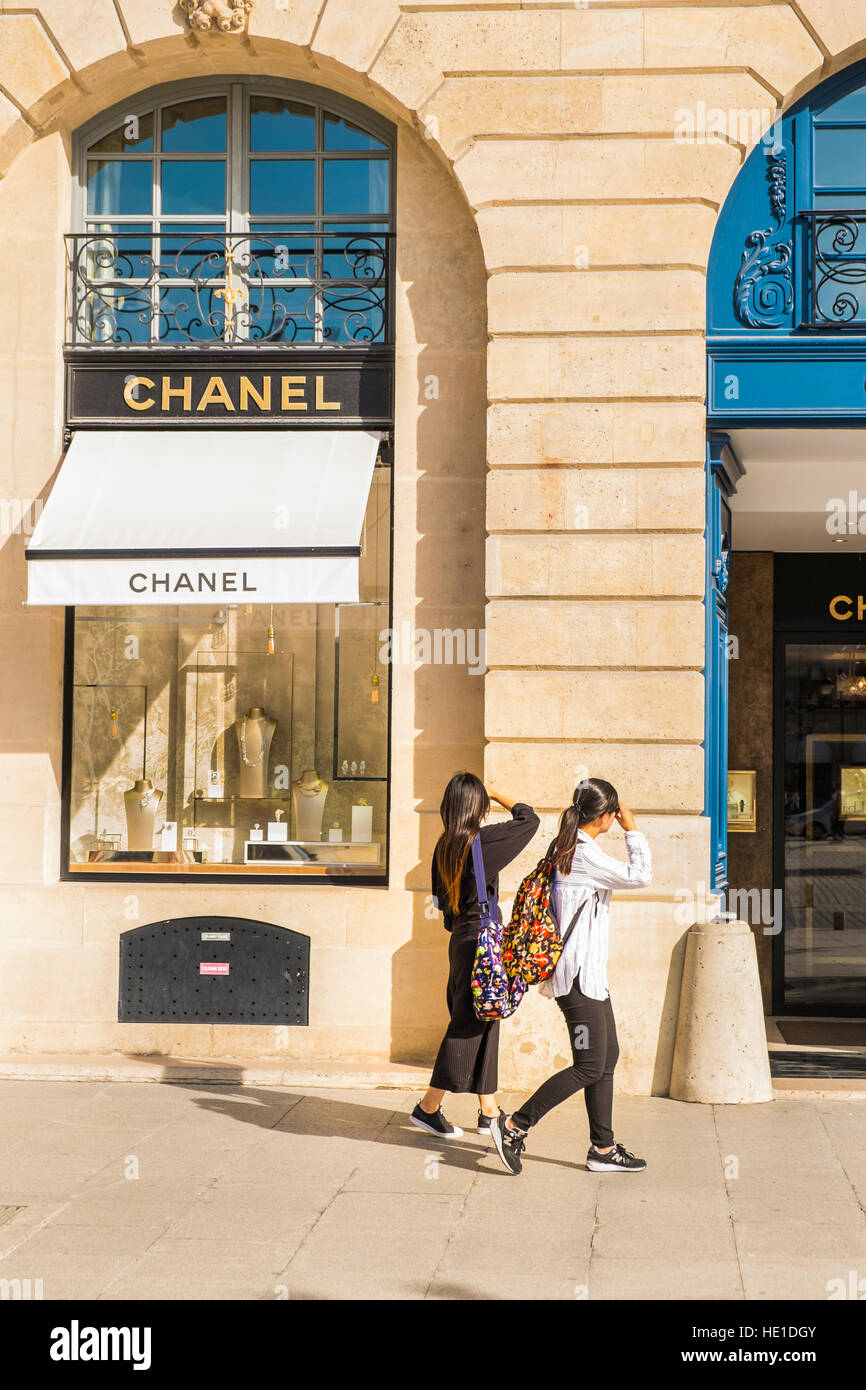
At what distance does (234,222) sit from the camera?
9.81 m

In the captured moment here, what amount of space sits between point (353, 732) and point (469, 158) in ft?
12.9

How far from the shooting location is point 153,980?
9305mm

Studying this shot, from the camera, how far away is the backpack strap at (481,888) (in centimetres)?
732

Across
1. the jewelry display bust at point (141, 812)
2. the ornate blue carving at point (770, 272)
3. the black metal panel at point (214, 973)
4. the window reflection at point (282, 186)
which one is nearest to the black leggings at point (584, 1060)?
the black metal panel at point (214, 973)

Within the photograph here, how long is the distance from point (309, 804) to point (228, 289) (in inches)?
145

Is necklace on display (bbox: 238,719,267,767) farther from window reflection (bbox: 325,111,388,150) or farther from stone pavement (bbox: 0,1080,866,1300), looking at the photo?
window reflection (bbox: 325,111,388,150)

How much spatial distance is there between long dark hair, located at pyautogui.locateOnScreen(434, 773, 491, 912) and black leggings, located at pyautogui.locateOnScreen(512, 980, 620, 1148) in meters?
0.89

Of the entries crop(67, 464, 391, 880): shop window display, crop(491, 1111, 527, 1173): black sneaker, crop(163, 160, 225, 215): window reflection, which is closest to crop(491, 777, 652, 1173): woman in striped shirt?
crop(491, 1111, 527, 1173): black sneaker

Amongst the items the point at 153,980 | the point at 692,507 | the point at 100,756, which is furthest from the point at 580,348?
the point at 153,980

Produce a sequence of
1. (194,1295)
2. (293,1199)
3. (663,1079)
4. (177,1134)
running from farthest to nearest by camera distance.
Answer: (663,1079) → (177,1134) → (293,1199) → (194,1295)

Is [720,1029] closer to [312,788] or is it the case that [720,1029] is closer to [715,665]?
[715,665]

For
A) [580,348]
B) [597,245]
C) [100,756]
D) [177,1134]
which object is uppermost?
[597,245]

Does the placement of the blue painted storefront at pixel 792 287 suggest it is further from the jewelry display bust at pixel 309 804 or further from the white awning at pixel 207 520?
the jewelry display bust at pixel 309 804

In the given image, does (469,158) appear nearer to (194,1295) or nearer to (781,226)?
(781,226)
